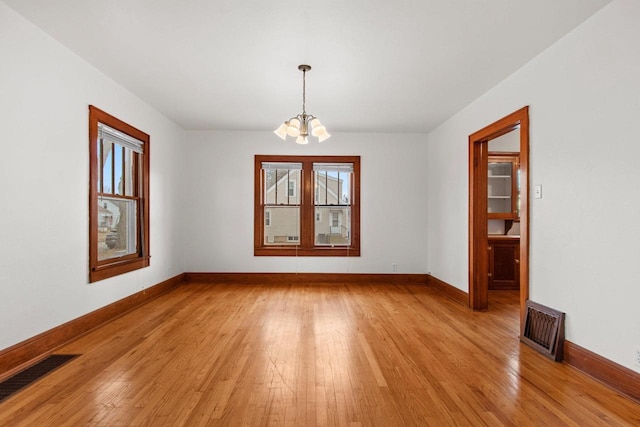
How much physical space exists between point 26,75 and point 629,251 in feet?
15.6

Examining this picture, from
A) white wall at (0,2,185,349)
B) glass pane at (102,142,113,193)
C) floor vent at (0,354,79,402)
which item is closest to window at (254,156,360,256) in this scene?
glass pane at (102,142,113,193)

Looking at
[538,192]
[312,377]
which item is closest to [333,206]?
[538,192]

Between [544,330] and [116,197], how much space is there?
485 centimetres

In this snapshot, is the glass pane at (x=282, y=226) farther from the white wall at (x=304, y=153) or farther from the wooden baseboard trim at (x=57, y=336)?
the wooden baseboard trim at (x=57, y=336)

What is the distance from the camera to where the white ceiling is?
2.76 metres

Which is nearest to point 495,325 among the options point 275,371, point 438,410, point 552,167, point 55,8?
point 552,167

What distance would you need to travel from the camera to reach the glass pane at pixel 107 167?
430 centimetres

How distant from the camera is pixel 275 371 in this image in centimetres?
283

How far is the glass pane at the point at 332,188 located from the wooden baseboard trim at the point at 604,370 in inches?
174

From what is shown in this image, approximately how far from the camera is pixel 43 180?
127 inches

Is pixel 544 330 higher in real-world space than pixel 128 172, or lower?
lower

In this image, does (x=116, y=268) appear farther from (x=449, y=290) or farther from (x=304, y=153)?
(x=449, y=290)

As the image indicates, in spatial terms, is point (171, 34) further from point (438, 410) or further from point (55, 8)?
point (438, 410)

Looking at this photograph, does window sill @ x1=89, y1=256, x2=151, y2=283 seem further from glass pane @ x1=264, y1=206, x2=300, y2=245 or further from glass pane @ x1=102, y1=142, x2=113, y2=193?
glass pane @ x1=264, y1=206, x2=300, y2=245
